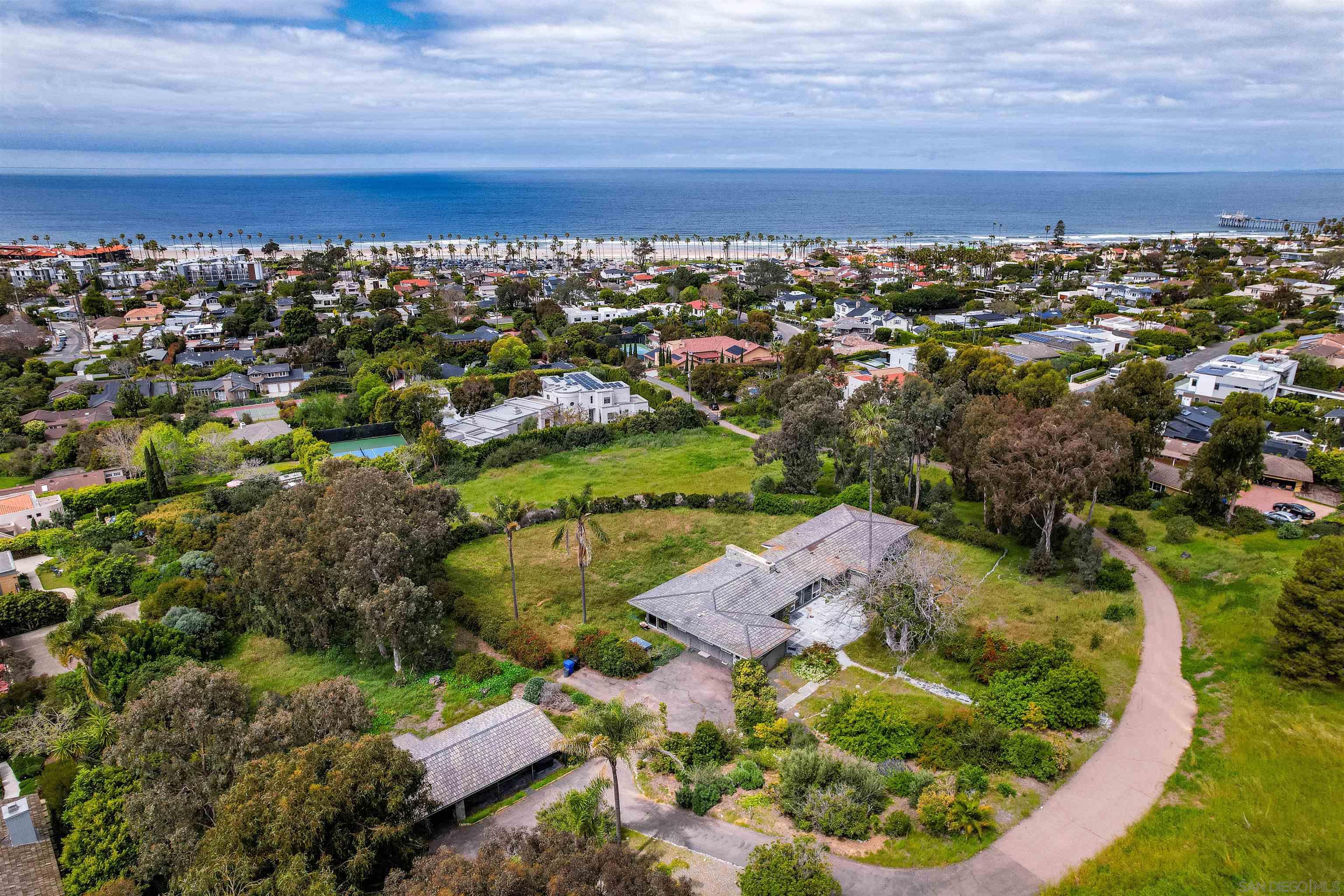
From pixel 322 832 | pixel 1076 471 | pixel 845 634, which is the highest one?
pixel 1076 471

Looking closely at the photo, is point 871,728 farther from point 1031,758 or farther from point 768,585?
point 768,585

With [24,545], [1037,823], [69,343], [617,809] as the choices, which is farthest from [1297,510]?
[69,343]

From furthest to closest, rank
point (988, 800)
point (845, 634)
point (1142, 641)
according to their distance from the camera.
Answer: point (845, 634)
point (1142, 641)
point (988, 800)

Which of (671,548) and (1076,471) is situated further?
(671,548)

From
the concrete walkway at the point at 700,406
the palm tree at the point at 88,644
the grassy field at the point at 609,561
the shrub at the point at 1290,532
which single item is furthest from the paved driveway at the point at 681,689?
the shrub at the point at 1290,532

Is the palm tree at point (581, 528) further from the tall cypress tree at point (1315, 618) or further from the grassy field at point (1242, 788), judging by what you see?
the tall cypress tree at point (1315, 618)

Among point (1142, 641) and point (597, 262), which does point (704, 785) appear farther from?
point (597, 262)

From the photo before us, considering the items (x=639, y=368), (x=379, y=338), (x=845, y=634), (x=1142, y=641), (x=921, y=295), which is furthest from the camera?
(x=921, y=295)

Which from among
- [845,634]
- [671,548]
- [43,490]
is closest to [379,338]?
[43,490]
